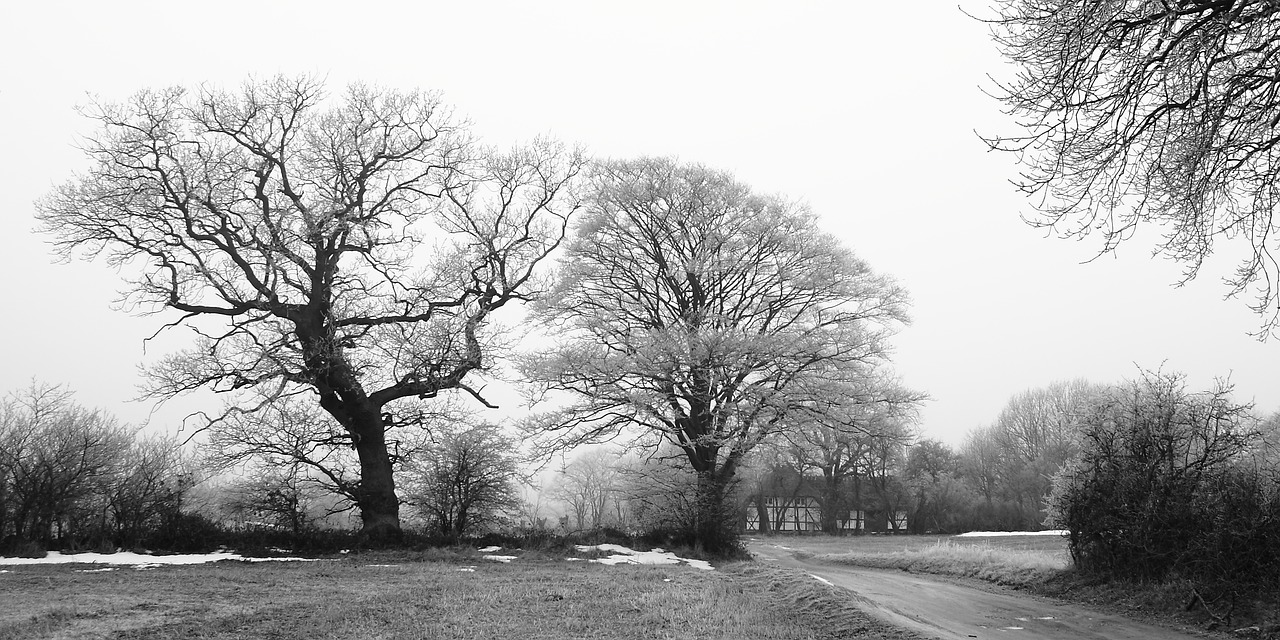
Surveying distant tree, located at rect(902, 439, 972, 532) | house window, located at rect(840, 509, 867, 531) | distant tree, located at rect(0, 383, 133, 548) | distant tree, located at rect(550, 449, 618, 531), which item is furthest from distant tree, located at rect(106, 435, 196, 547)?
house window, located at rect(840, 509, 867, 531)

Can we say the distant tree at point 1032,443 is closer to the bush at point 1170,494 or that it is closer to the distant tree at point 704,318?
the distant tree at point 704,318

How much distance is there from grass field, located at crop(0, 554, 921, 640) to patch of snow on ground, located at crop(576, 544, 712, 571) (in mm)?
2830

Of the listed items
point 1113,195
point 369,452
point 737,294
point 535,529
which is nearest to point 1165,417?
point 1113,195

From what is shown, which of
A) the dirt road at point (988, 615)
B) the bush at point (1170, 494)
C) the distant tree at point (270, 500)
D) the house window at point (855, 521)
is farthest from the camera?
the house window at point (855, 521)

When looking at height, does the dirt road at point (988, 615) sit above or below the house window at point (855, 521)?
above

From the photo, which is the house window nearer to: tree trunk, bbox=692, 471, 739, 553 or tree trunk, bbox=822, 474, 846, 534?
tree trunk, bbox=822, 474, 846, 534

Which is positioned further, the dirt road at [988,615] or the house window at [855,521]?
the house window at [855,521]

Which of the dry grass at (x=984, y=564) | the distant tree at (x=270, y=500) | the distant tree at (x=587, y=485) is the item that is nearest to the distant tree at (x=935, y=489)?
the distant tree at (x=587, y=485)

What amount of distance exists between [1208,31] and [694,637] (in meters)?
7.26

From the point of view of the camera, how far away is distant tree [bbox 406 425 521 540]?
62.8 feet

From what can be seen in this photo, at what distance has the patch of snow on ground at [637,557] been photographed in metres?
16.4

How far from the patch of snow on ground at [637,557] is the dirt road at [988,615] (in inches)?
159

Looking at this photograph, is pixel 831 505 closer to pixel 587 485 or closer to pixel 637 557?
pixel 587 485

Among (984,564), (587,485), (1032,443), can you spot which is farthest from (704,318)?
(1032,443)
